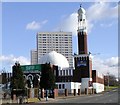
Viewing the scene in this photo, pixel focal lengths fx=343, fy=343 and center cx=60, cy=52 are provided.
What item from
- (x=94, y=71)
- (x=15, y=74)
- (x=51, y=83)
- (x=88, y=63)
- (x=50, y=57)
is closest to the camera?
(x=15, y=74)

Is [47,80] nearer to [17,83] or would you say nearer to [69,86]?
[17,83]

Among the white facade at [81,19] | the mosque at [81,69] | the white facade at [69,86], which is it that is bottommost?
the white facade at [69,86]

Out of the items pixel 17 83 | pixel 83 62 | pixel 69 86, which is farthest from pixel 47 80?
pixel 83 62

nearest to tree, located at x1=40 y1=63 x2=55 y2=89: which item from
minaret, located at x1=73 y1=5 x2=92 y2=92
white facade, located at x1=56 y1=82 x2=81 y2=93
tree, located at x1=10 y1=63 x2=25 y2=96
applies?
tree, located at x1=10 y1=63 x2=25 y2=96

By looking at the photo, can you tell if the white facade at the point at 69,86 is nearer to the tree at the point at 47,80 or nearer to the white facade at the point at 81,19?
the white facade at the point at 81,19

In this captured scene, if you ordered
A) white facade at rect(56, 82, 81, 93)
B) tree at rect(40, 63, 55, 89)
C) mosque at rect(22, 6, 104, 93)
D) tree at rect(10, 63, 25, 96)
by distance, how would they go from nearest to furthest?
tree at rect(10, 63, 25, 96)
tree at rect(40, 63, 55, 89)
white facade at rect(56, 82, 81, 93)
mosque at rect(22, 6, 104, 93)

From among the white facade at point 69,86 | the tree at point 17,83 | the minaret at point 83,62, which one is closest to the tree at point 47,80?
the tree at point 17,83

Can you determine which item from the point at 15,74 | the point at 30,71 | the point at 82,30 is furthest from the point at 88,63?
→ the point at 15,74

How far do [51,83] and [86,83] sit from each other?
1728 inches

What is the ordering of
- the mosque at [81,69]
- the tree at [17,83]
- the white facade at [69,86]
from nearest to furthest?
the tree at [17,83] → the white facade at [69,86] → the mosque at [81,69]

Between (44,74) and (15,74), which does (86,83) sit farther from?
(15,74)

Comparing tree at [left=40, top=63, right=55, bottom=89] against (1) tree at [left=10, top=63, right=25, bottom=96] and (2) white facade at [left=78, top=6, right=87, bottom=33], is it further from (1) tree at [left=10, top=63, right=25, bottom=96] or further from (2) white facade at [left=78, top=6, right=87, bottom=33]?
(2) white facade at [left=78, top=6, right=87, bottom=33]

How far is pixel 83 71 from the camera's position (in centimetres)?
11688

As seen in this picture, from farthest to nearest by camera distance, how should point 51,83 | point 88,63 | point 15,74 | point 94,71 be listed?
point 94,71, point 88,63, point 51,83, point 15,74
